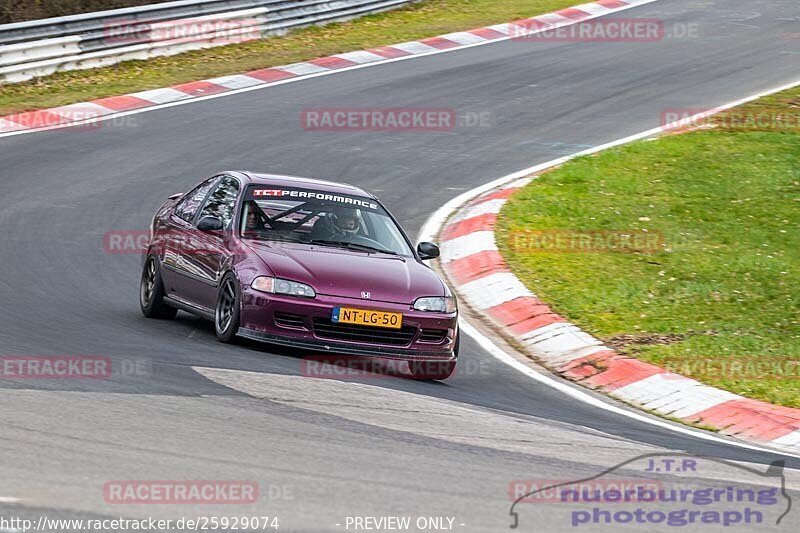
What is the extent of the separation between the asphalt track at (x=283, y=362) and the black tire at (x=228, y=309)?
7.6 inches

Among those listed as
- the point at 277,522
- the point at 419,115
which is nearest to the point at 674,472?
the point at 277,522

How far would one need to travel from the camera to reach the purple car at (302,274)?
30.6 feet

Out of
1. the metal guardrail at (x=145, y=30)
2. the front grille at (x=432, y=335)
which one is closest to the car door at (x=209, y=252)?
the front grille at (x=432, y=335)

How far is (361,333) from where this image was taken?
937 cm

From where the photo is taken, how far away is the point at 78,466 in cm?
589

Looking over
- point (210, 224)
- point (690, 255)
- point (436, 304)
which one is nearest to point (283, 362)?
point (436, 304)

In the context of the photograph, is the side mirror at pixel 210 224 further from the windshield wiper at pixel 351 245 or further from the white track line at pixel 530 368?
the white track line at pixel 530 368

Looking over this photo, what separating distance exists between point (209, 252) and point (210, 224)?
217mm

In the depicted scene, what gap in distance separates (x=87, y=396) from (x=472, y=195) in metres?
9.65

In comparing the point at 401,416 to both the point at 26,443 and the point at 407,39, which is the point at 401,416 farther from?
the point at 407,39

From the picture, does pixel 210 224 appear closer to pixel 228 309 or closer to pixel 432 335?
pixel 228 309

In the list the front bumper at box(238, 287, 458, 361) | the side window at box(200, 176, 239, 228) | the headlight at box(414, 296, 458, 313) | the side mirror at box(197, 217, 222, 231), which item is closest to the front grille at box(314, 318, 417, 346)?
the front bumper at box(238, 287, 458, 361)

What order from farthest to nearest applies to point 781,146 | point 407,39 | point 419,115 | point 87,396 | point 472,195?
point 407,39
point 419,115
point 781,146
point 472,195
point 87,396

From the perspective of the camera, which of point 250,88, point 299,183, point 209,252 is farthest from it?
point 250,88
